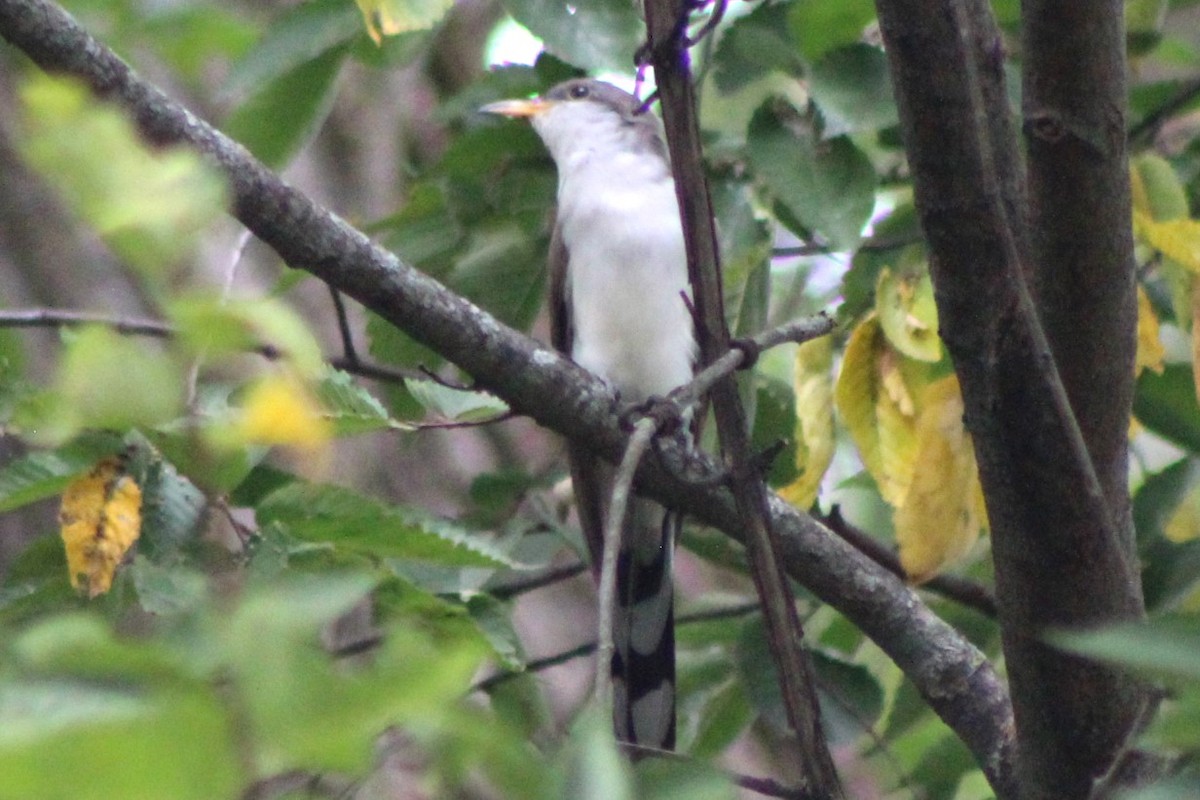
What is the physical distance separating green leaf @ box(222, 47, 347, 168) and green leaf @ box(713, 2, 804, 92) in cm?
69

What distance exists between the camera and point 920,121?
1795 millimetres

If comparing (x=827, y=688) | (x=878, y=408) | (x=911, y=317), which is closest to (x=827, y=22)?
(x=911, y=317)

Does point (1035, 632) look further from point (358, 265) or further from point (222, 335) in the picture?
point (222, 335)

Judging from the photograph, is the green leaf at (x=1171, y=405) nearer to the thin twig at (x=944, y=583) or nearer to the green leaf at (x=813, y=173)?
the thin twig at (x=944, y=583)

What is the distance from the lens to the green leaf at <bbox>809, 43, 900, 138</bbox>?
2432mm

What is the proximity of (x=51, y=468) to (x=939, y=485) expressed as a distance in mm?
1270

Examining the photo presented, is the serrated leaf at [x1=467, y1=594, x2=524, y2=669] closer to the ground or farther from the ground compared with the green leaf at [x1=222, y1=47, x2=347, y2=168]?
closer to the ground

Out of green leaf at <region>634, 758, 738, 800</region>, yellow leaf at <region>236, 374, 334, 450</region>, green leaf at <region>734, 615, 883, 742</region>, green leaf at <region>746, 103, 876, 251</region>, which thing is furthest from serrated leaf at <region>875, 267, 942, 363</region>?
yellow leaf at <region>236, 374, 334, 450</region>

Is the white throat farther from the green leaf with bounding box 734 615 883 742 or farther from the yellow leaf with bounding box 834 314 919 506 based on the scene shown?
the yellow leaf with bounding box 834 314 919 506

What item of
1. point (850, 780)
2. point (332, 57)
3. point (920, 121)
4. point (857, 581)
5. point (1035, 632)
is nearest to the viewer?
point (920, 121)

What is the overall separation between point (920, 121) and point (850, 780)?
3.27 metres

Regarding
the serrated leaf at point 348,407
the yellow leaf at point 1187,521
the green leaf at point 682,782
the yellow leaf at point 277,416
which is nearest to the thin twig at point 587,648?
the serrated leaf at point 348,407

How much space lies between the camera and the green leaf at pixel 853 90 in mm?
2432

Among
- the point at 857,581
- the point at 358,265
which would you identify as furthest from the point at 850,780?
the point at 358,265
